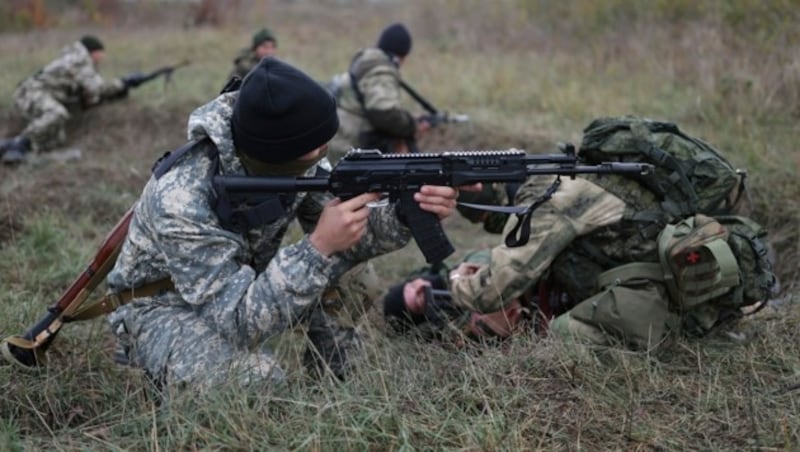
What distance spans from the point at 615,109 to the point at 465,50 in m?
5.02

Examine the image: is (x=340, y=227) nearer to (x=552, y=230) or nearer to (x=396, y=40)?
(x=552, y=230)

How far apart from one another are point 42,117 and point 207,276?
748 centimetres

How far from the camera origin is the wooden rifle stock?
3.14m

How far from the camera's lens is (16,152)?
8.81m

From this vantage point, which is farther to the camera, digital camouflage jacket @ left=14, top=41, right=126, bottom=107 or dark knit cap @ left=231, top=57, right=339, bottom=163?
digital camouflage jacket @ left=14, top=41, right=126, bottom=107

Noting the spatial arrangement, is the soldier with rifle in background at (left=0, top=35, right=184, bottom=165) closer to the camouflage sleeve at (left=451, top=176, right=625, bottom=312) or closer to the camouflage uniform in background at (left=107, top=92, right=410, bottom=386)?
the camouflage uniform in background at (left=107, top=92, right=410, bottom=386)

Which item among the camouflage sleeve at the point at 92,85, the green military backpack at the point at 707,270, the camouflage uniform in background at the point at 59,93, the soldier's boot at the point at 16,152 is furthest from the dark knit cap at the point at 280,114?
the camouflage sleeve at the point at 92,85

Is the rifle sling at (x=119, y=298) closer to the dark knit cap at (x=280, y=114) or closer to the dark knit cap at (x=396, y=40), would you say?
the dark knit cap at (x=280, y=114)

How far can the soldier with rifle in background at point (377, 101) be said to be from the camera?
7.04m

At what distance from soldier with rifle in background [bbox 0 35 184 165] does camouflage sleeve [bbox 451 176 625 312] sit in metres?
7.31

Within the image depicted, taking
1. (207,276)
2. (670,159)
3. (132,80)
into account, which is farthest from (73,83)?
(670,159)

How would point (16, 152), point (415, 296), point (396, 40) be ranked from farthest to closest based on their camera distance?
point (16, 152) < point (396, 40) < point (415, 296)

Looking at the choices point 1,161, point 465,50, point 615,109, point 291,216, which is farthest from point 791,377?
point 465,50

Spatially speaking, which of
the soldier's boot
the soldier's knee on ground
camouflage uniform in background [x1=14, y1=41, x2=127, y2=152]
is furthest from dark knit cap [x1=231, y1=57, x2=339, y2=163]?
camouflage uniform in background [x1=14, y1=41, x2=127, y2=152]
